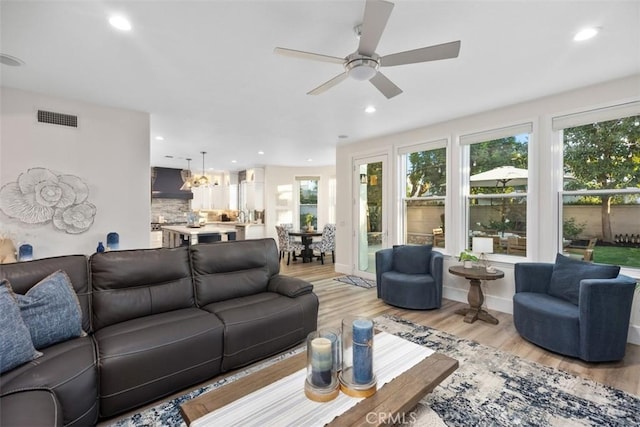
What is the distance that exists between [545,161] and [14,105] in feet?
20.7

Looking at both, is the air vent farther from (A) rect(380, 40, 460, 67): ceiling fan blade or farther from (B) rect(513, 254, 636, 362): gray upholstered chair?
(B) rect(513, 254, 636, 362): gray upholstered chair

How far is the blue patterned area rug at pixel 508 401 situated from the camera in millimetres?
1843

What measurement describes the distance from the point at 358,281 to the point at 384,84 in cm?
382

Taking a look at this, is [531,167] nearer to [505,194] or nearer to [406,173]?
[505,194]

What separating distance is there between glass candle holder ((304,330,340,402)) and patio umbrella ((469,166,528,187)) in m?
3.67

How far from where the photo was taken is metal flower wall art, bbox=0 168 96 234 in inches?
131

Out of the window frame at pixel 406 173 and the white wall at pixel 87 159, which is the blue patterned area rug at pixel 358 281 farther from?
the white wall at pixel 87 159

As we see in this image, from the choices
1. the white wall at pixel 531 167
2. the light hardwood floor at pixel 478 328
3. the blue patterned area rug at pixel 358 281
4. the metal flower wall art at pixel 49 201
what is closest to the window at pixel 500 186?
the white wall at pixel 531 167

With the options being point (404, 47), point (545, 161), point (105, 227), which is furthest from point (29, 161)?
point (545, 161)

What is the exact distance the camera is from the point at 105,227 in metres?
3.88

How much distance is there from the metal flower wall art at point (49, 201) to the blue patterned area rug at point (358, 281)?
4.04 metres

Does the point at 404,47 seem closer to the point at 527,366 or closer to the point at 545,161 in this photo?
the point at 545,161

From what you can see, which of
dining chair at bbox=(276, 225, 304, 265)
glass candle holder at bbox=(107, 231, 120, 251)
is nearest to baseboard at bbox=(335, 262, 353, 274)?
dining chair at bbox=(276, 225, 304, 265)

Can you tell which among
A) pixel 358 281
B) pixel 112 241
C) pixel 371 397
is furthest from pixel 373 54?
pixel 358 281
